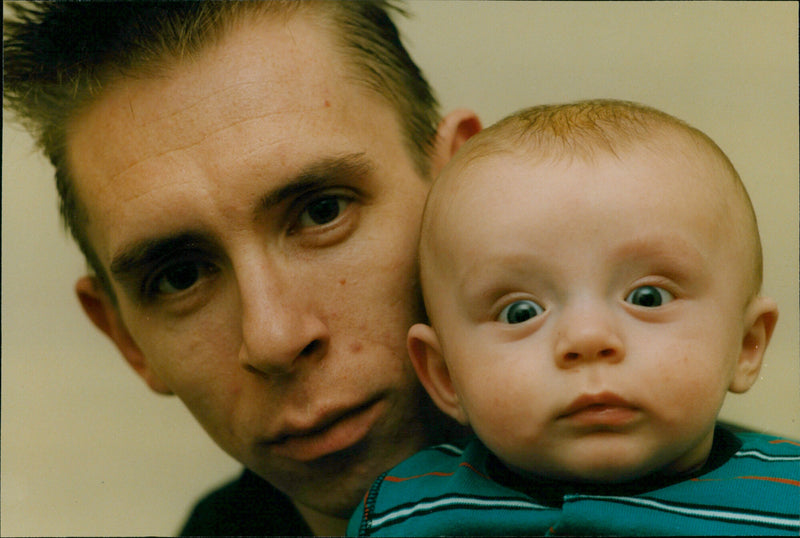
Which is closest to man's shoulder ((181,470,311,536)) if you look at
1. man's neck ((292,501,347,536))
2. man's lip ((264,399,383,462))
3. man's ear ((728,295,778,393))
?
man's neck ((292,501,347,536))

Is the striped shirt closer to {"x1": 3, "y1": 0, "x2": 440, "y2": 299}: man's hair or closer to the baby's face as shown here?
the baby's face

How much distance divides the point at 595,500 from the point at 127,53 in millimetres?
996

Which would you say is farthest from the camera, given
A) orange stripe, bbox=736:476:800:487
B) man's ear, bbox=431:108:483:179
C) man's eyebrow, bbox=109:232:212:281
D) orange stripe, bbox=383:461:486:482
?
man's ear, bbox=431:108:483:179

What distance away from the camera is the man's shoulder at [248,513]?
1743 millimetres

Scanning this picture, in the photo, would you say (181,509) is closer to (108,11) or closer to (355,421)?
(355,421)

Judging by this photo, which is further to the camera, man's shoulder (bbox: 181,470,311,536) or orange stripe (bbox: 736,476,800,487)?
man's shoulder (bbox: 181,470,311,536)

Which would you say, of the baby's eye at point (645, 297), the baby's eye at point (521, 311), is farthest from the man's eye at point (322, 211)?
the baby's eye at point (645, 297)

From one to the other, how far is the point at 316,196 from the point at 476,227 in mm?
325

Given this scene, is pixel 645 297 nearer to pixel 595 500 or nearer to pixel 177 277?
pixel 595 500

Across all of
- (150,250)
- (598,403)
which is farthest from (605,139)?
(150,250)

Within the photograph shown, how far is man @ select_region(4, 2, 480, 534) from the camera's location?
4.26 ft

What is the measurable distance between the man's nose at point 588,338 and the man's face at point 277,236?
379 millimetres

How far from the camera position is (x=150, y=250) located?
1.36 metres

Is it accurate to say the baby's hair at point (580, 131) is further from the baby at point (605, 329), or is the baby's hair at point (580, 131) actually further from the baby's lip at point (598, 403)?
the baby's lip at point (598, 403)
